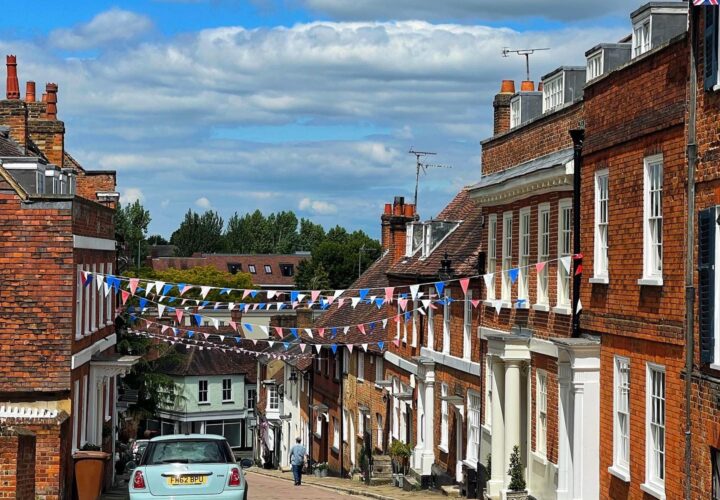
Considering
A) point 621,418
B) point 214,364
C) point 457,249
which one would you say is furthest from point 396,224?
point 214,364

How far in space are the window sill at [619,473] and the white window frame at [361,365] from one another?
26090 mm

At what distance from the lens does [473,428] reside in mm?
29859

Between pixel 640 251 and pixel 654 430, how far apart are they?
2.56 meters

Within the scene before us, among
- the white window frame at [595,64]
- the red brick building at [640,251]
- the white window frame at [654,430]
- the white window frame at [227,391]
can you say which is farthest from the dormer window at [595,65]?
the white window frame at [227,391]

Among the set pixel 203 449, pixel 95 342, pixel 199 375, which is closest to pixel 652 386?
pixel 203 449

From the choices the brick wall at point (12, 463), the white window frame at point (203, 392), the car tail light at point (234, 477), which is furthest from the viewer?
the white window frame at point (203, 392)

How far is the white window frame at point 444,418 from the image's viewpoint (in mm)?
33022

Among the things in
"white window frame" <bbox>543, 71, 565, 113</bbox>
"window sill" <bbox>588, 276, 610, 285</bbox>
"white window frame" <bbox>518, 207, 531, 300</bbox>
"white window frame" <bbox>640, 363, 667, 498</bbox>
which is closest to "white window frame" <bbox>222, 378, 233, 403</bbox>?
"white window frame" <bbox>518, 207, 531, 300</bbox>

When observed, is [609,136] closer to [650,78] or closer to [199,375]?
[650,78]

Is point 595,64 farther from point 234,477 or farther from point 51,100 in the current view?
point 51,100

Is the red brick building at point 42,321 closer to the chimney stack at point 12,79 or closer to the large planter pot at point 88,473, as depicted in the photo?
the large planter pot at point 88,473

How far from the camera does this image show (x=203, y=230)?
16112 centimetres

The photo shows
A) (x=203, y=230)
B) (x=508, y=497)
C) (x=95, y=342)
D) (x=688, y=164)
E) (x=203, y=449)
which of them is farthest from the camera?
(x=203, y=230)

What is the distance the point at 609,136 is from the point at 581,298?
3.06 metres
